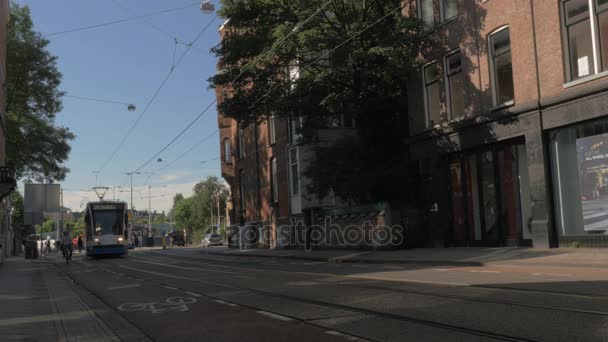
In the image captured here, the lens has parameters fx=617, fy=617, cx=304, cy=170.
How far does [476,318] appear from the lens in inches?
291

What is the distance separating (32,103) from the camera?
41.0 m

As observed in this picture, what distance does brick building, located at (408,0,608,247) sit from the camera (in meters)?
17.5

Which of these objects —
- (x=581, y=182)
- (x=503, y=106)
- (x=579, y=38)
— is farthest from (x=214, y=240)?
(x=579, y=38)

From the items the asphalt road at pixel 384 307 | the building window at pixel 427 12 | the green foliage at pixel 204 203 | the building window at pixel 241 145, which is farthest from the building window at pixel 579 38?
the green foliage at pixel 204 203

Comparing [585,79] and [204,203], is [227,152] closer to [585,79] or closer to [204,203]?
[585,79]

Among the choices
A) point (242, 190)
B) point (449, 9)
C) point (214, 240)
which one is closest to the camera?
point (449, 9)

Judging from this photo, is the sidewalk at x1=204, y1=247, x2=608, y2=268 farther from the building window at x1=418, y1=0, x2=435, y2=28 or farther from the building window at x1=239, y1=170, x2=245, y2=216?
the building window at x1=239, y1=170, x2=245, y2=216

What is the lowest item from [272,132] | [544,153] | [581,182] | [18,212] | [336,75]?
[581,182]

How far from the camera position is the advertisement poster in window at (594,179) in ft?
55.7

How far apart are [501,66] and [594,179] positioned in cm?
550

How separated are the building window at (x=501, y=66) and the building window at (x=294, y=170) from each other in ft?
51.4

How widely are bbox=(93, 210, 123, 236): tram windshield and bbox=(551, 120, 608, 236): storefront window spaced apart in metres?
23.7

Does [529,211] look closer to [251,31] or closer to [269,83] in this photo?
[269,83]

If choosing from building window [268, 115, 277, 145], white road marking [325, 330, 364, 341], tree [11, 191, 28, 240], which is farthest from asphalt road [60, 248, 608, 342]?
tree [11, 191, 28, 240]
